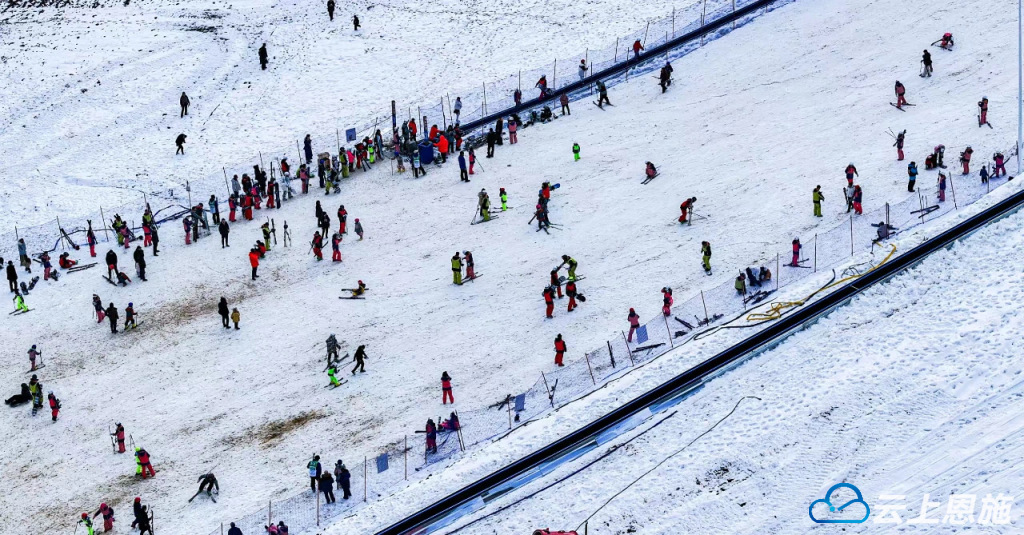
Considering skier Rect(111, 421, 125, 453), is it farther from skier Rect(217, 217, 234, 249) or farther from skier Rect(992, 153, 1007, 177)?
skier Rect(992, 153, 1007, 177)

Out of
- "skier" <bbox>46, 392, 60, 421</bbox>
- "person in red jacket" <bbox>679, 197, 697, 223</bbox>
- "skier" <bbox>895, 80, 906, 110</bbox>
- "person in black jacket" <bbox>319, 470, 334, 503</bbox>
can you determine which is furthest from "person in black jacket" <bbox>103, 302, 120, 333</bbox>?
"skier" <bbox>895, 80, 906, 110</bbox>

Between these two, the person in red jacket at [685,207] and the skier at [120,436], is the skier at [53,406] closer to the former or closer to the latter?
the skier at [120,436]

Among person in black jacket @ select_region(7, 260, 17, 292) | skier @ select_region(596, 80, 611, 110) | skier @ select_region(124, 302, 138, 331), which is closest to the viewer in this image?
skier @ select_region(124, 302, 138, 331)

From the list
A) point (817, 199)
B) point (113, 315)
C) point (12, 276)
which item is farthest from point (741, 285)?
point (12, 276)

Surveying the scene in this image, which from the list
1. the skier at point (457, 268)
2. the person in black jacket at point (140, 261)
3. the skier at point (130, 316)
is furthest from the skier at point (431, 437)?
the person in black jacket at point (140, 261)

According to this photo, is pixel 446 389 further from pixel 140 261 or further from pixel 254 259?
pixel 140 261

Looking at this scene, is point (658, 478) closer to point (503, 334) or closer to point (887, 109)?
point (503, 334)
